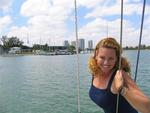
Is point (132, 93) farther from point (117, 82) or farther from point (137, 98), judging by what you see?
point (117, 82)

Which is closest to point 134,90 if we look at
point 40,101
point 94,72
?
point 94,72

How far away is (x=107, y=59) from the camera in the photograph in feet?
8.28

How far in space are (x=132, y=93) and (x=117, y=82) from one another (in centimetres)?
19

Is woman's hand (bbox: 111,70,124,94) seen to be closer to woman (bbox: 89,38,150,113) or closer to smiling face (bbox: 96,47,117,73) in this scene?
woman (bbox: 89,38,150,113)

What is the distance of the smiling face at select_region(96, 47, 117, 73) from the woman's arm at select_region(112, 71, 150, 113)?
0.16 metres

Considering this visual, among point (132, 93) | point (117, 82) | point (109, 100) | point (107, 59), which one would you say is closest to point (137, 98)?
point (132, 93)

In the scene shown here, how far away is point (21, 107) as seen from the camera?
1927 cm

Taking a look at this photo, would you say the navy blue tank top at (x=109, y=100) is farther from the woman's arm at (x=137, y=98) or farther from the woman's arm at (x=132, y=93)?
the woman's arm at (x=137, y=98)

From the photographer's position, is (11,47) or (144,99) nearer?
(144,99)

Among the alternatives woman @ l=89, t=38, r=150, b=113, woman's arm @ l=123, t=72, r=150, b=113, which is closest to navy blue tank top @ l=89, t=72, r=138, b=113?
woman @ l=89, t=38, r=150, b=113

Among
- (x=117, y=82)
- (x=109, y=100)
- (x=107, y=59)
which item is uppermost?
(x=107, y=59)

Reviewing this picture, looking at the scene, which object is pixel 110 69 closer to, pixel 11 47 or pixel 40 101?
pixel 40 101

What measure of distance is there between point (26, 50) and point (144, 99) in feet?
571

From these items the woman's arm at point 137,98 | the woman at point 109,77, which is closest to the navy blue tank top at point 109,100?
the woman at point 109,77
